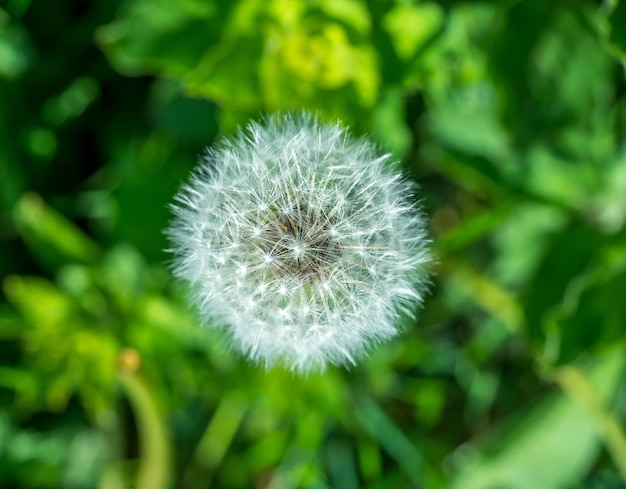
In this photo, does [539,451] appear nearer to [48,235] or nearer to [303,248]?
[303,248]

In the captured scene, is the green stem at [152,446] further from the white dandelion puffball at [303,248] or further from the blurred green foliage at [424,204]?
the white dandelion puffball at [303,248]

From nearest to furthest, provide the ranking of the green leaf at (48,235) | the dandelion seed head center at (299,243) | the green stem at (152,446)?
1. the dandelion seed head center at (299,243)
2. the green stem at (152,446)
3. the green leaf at (48,235)

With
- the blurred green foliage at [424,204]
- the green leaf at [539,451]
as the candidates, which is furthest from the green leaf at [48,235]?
the green leaf at [539,451]

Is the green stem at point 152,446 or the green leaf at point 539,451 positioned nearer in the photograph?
the green stem at point 152,446

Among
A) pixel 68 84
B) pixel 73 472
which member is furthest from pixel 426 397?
pixel 68 84

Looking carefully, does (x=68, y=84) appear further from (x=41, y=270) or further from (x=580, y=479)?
(x=580, y=479)
